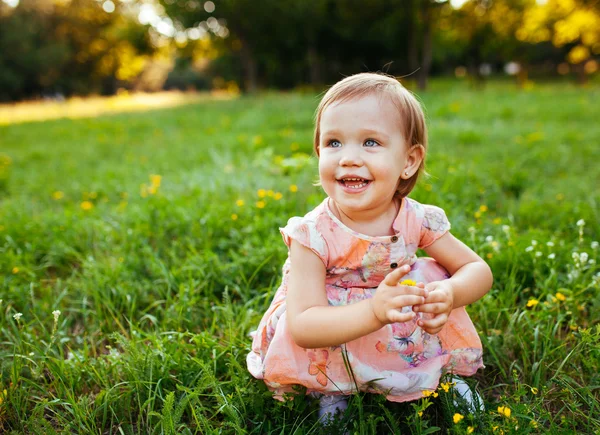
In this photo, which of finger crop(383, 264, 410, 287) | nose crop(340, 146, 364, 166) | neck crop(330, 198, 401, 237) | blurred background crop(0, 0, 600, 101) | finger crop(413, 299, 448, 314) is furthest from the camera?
blurred background crop(0, 0, 600, 101)

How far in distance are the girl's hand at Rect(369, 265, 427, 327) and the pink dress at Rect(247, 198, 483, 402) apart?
1.06 ft

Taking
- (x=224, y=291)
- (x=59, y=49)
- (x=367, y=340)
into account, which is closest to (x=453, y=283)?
(x=367, y=340)

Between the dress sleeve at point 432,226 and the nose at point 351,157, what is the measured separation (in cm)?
40

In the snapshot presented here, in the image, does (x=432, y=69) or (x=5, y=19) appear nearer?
(x=5, y=19)

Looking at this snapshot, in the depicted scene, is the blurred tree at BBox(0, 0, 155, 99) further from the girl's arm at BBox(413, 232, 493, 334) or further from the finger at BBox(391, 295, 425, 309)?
the finger at BBox(391, 295, 425, 309)

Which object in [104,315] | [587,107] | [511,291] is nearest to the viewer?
[511,291]

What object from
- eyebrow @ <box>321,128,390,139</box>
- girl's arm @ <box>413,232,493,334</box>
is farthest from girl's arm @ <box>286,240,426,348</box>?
eyebrow @ <box>321,128,390,139</box>

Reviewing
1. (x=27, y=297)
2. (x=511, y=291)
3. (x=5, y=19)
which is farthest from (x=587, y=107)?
(x=5, y=19)

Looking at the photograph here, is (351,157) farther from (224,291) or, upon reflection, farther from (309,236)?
(224,291)

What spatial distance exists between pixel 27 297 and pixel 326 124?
2.04 meters

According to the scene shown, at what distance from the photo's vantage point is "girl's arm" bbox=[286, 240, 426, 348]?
136cm

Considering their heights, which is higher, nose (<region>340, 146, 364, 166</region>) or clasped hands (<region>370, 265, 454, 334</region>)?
nose (<region>340, 146, 364, 166</region>)

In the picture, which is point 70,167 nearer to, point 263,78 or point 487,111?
point 487,111

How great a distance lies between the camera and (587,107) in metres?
8.48
